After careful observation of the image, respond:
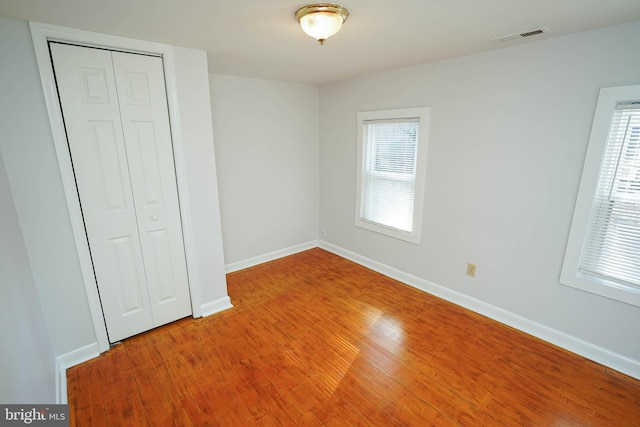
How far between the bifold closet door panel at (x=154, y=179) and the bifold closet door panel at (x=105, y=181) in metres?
0.06

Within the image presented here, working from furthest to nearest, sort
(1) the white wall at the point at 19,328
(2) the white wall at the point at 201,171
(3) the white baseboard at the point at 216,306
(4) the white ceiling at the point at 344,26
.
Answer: (3) the white baseboard at the point at 216,306
(2) the white wall at the point at 201,171
(4) the white ceiling at the point at 344,26
(1) the white wall at the point at 19,328

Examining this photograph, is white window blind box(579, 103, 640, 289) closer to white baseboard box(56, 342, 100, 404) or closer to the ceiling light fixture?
the ceiling light fixture

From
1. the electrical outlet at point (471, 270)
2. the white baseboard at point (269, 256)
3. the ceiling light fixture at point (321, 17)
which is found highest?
the ceiling light fixture at point (321, 17)

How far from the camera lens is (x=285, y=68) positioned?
9.71ft

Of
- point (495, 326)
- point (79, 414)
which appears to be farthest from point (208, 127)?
point (495, 326)

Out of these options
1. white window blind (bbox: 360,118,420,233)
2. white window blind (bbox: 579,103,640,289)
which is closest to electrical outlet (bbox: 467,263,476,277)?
white window blind (bbox: 360,118,420,233)

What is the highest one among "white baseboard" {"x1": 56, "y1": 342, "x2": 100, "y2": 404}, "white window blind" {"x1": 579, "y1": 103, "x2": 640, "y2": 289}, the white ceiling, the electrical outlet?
the white ceiling

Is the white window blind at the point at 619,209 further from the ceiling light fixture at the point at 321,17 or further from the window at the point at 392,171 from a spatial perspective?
the ceiling light fixture at the point at 321,17

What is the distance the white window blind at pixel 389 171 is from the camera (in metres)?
3.15

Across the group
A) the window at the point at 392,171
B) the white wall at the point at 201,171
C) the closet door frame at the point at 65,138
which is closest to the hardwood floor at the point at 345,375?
the white wall at the point at 201,171

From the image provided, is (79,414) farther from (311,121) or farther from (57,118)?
(311,121)

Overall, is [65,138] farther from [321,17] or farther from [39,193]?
[321,17]

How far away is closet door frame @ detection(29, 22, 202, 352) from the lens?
6.01 ft

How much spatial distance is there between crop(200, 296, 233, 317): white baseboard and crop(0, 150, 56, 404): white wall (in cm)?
107
